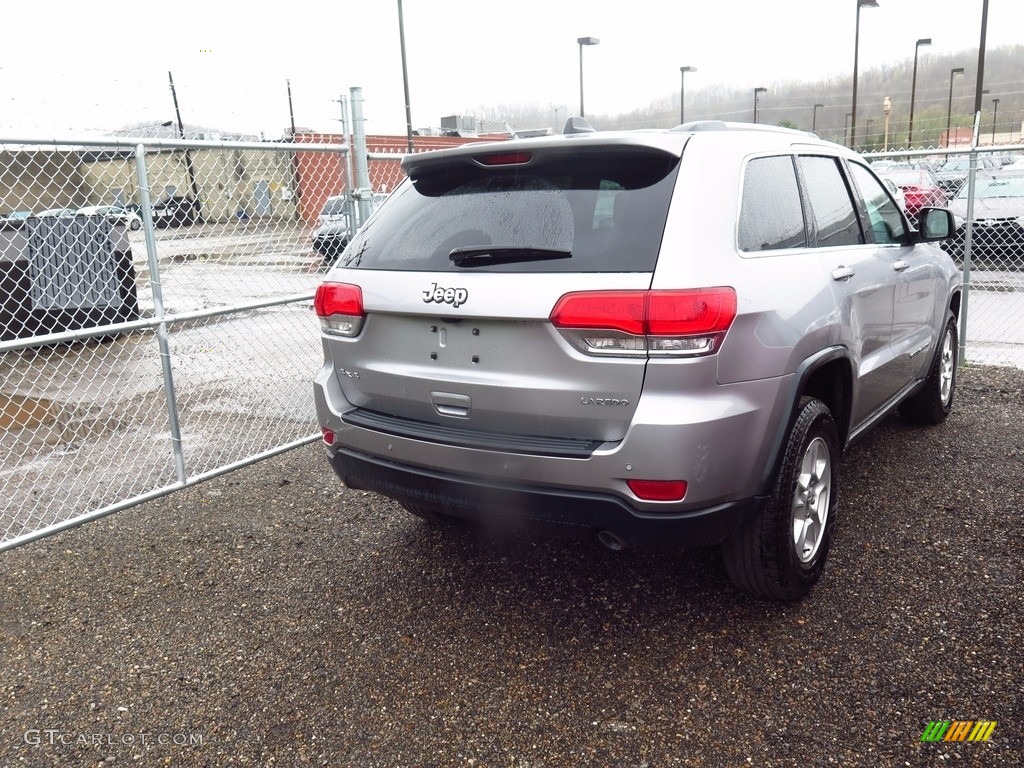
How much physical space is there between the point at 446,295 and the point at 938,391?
3.93 metres

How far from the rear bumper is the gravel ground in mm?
521

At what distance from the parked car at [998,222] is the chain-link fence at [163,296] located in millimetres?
1471

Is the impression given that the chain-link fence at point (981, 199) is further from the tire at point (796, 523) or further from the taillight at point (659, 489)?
the taillight at point (659, 489)

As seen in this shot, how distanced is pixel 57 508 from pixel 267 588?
1922mm

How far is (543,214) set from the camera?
293cm

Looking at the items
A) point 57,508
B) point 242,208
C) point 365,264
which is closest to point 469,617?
point 365,264

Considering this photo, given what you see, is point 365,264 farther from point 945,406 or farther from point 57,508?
point 945,406

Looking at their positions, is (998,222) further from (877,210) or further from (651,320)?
(651,320)

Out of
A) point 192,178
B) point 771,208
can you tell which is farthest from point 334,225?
point 771,208

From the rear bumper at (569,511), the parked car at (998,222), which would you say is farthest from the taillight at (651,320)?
the parked car at (998,222)

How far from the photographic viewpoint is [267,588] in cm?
368

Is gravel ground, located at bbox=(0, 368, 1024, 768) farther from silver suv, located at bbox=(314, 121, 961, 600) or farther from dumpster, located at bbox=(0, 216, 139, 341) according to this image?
dumpster, located at bbox=(0, 216, 139, 341)

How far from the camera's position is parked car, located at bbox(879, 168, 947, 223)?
415 inches

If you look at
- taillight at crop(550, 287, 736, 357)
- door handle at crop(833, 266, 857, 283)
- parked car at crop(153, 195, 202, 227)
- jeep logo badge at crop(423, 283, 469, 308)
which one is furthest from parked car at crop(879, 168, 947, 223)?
jeep logo badge at crop(423, 283, 469, 308)
